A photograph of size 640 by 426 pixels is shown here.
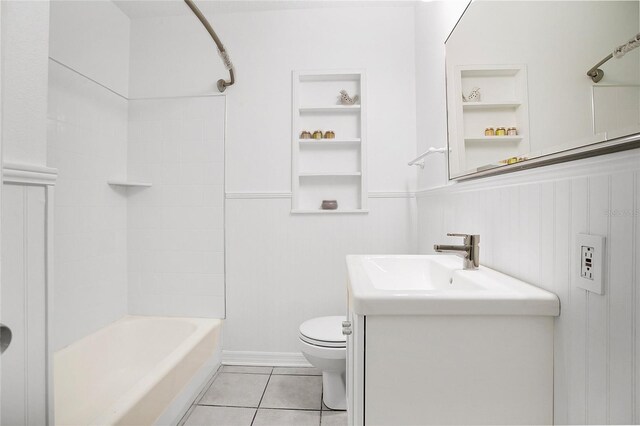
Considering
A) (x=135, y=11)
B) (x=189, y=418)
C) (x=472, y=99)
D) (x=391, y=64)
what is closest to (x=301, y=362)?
(x=189, y=418)

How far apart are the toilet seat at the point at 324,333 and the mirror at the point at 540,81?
1.01m

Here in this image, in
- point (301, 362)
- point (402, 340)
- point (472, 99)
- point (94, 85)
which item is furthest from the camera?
point (301, 362)

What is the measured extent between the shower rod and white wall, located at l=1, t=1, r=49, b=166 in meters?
1.36

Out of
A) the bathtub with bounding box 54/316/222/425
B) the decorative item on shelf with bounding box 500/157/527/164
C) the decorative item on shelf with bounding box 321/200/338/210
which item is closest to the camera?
the decorative item on shelf with bounding box 500/157/527/164

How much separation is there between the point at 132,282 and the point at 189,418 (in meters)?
1.13

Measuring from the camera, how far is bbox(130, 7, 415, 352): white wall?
2.20 metres

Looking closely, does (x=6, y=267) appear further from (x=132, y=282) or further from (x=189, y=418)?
(x=132, y=282)

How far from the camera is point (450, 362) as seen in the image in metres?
0.70

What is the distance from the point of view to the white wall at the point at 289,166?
7.22 feet

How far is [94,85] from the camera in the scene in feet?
6.56

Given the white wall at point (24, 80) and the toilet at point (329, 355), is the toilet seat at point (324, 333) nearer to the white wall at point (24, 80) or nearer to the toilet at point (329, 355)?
the toilet at point (329, 355)

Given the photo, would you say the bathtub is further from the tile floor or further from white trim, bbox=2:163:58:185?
white trim, bbox=2:163:58:185

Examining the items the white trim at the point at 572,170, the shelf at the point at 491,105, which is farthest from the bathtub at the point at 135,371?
the shelf at the point at 491,105

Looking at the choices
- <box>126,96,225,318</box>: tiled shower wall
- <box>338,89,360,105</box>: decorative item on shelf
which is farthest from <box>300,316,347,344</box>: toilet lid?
<box>338,89,360,105</box>: decorative item on shelf
